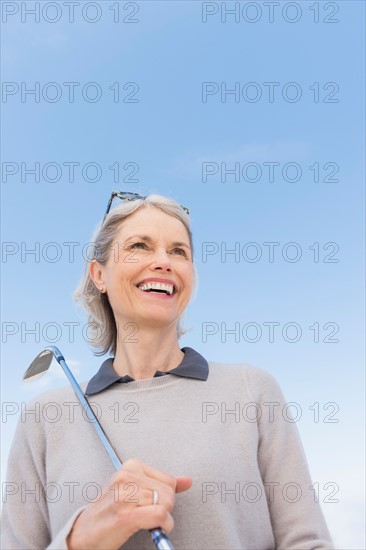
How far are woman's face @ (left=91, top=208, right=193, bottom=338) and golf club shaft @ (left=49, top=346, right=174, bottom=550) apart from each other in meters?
0.32

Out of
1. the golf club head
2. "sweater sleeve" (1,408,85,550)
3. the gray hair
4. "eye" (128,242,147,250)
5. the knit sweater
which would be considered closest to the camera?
the knit sweater

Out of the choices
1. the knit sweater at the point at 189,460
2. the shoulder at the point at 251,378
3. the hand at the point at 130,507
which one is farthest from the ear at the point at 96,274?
the hand at the point at 130,507

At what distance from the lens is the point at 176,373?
2.76 m

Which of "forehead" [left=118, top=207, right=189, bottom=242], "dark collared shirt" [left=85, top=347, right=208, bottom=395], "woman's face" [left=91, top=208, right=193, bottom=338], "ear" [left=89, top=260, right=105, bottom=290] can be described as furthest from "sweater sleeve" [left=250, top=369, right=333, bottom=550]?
"ear" [left=89, top=260, right=105, bottom=290]

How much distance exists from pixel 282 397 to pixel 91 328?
0.94 m

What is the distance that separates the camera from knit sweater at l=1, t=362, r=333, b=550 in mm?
2396

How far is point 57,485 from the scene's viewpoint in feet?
8.61

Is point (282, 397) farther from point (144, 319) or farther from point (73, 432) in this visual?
point (73, 432)

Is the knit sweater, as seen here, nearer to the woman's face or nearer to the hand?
the hand

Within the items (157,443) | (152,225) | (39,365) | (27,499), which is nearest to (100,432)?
(157,443)

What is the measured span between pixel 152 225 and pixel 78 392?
728 millimetres

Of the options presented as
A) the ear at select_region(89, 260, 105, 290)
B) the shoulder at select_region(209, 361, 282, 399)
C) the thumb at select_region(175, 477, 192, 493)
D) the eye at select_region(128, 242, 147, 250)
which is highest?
the eye at select_region(128, 242, 147, 250)

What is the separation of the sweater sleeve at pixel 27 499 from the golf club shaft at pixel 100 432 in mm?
218

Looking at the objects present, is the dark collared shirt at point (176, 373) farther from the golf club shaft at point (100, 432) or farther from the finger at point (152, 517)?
the finger at point (152, 517)
